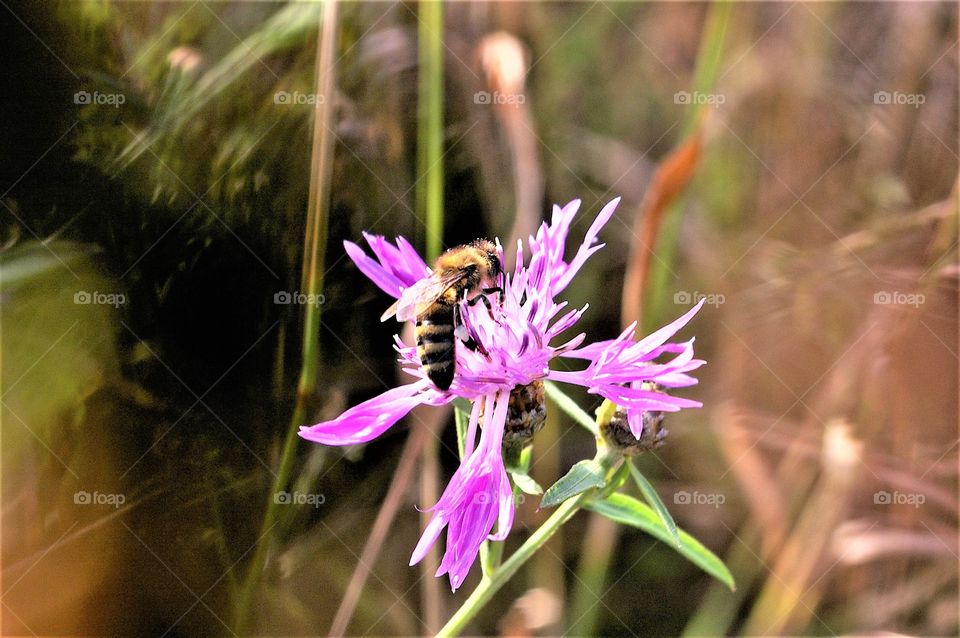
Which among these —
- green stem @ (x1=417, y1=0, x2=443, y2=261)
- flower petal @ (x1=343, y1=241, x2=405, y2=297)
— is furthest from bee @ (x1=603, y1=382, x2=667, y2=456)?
green stem @ (x1=417, y1=0, x2=443, y2=261)

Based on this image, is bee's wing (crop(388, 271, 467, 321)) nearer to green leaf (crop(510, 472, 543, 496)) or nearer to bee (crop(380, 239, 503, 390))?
bee (crop(380, 239, 503, 390))

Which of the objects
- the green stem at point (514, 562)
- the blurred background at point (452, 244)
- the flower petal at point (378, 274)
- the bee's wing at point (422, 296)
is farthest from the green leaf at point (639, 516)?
the blurred background at point (452, 244)

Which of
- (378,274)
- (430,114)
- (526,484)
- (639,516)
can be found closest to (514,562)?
(526,484)

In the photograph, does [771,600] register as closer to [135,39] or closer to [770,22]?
[770,22]

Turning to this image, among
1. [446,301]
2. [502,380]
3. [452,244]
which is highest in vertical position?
[452,244]

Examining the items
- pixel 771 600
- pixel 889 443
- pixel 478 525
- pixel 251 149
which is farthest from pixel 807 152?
pixel 478 525

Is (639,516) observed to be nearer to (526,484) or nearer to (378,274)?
(526,484)
